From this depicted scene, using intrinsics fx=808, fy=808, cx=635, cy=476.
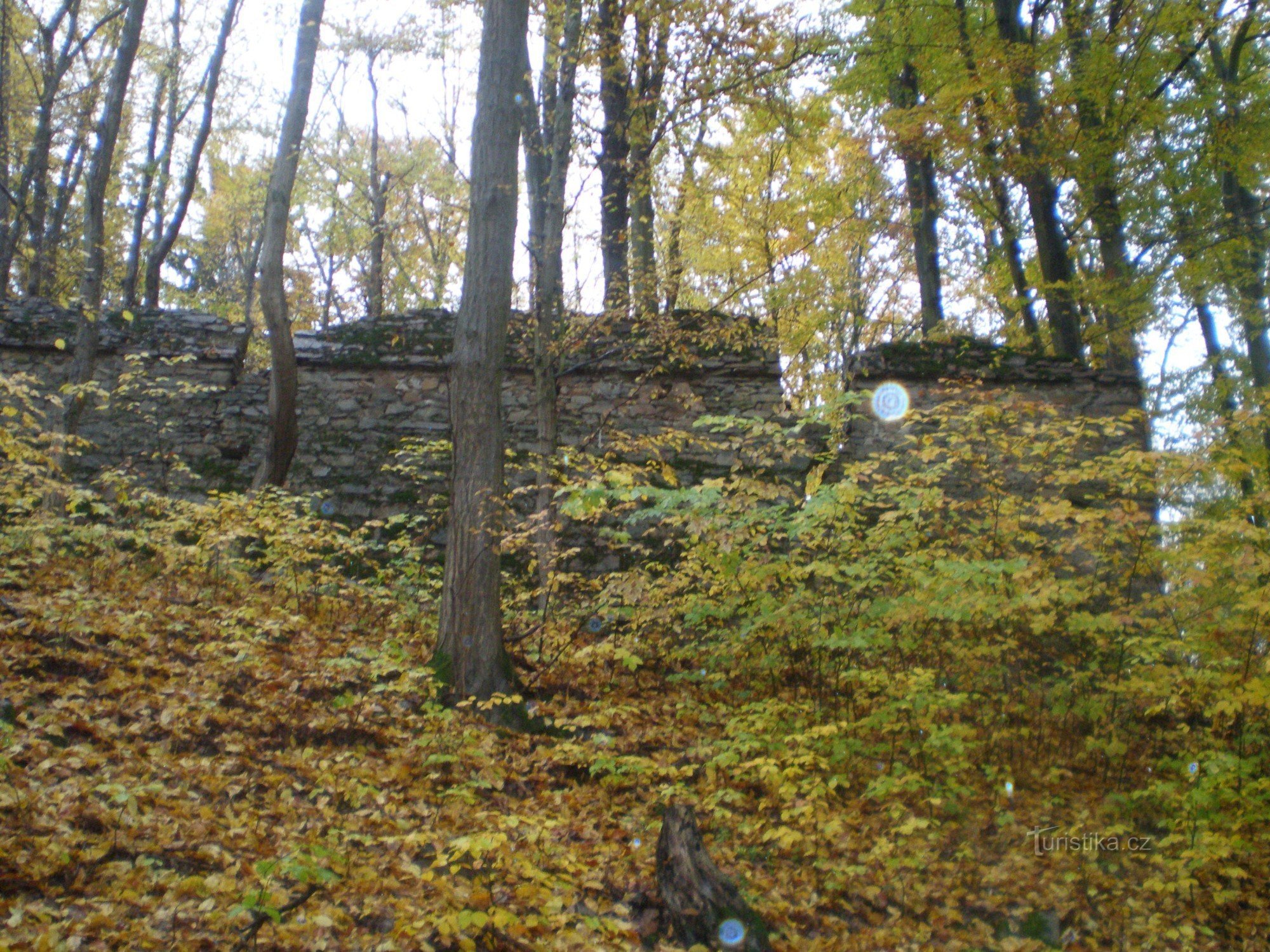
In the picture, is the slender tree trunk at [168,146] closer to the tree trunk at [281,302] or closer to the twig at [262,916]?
the tree trunk at [281,302]

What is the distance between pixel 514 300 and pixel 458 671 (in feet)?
12.6

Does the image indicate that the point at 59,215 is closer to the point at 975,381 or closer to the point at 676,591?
the point at 676,591

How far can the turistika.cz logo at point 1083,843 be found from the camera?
420cm

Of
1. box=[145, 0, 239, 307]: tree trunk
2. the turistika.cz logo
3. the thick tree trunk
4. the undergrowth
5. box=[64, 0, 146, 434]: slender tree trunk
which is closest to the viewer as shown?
the undergrowth

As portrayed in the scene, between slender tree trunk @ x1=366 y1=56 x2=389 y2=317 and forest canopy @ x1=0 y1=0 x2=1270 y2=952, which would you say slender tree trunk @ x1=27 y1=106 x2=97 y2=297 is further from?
slender tree trunk @ x1=366 y1=56 x2=389 y2=317

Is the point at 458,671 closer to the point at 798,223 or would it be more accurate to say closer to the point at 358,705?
the point at 358,705

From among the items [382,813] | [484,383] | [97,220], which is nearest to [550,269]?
[484,383]

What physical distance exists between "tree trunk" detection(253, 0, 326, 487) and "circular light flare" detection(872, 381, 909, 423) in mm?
5588

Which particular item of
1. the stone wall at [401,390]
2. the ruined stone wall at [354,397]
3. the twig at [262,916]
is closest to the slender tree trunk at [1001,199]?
the stone wall at [401,390]

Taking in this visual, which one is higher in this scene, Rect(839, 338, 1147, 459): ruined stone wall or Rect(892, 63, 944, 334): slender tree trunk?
Rect(892, 63, 944, 334): slender tree trunk

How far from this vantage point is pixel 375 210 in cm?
1795

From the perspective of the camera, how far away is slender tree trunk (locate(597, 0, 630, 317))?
24.9 feet

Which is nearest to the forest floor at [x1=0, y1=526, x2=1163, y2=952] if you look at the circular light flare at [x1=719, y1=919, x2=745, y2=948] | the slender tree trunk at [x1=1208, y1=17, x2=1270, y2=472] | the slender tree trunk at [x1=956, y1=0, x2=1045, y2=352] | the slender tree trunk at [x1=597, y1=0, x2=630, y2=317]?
the circular light flare at [x1=719, y1=919, x2=745, y2=948]

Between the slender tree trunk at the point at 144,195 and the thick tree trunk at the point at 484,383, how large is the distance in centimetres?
921
